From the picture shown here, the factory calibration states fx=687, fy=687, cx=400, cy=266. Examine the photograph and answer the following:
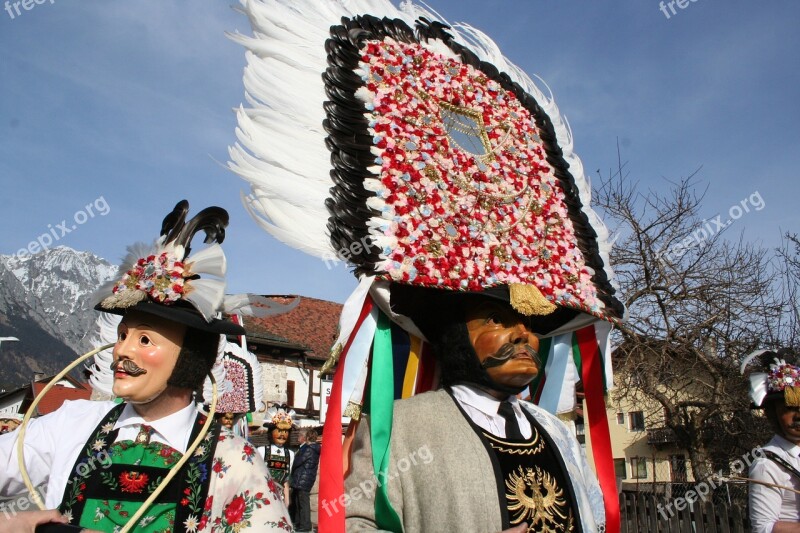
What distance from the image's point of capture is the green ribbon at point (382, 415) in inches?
107

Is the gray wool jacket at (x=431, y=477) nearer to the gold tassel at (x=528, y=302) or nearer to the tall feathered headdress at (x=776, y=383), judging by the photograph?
the gold tassel at (x=528, y=302)

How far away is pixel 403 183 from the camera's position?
3199mm

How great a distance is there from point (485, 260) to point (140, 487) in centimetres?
175

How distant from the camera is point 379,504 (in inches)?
108

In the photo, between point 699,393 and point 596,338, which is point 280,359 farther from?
point 596,338

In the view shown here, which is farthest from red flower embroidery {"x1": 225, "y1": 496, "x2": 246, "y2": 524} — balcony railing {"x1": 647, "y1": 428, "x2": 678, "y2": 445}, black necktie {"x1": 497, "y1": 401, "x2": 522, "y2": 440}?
balcony railing {"x1": 647, "y1": 428, "x2": 678, "y2": 445}

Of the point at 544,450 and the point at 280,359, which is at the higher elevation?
the point at 280,359

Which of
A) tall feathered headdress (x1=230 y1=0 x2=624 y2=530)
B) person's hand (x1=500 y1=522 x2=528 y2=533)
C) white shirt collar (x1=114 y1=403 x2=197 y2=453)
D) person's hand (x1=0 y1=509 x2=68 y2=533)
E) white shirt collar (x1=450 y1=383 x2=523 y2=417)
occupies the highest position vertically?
tall feathered headdress (x1=230 y1=0 x2=624 y2=530)

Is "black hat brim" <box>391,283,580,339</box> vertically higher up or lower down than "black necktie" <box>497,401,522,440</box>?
higher up

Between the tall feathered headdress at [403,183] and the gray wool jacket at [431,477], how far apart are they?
0.40 feet

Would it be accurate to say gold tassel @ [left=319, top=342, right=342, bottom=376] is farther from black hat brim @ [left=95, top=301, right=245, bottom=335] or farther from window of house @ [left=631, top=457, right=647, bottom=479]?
window of house @ [left=631, top=457, right=647, bottom=479]

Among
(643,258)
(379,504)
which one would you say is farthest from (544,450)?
(643,258)

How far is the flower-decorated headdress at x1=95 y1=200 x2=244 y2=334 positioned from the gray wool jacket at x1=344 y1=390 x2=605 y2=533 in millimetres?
804

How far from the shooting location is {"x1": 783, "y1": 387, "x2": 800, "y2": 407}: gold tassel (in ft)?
14.7
